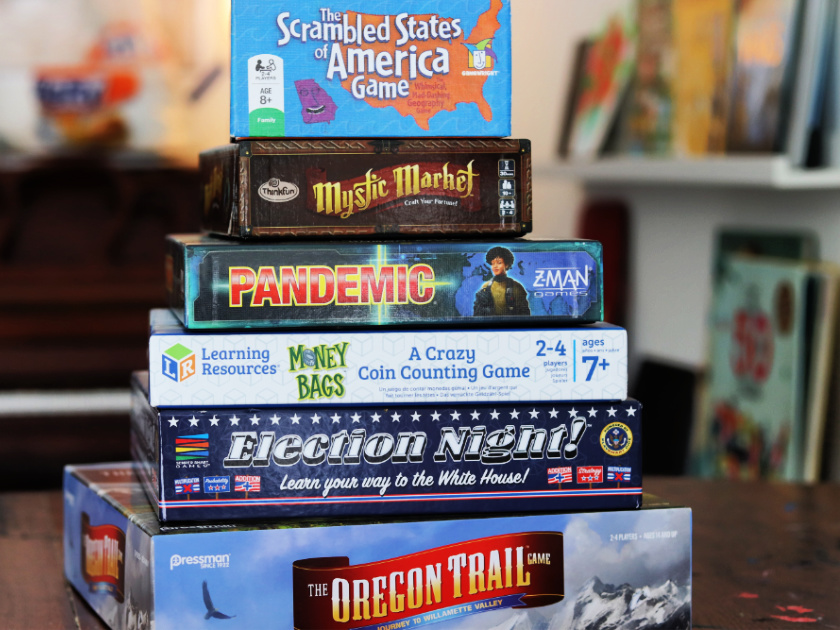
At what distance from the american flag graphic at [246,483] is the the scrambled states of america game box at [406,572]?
2cm

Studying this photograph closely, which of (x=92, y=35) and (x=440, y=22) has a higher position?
(x=92, y=35)

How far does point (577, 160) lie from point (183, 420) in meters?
1.98

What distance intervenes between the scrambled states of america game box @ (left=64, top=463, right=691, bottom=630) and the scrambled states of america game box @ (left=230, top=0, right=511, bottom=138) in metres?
0.28

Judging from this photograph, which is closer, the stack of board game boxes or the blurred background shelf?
the stack of board game boxes

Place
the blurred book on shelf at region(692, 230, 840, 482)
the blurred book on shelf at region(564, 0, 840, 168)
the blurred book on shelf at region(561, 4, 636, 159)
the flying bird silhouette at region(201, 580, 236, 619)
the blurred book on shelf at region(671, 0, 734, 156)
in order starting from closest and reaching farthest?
the flying bird silhouette at region(201, 580, 236, 619) → the blurred book on shelf at region(564, 0, 840, 168) → the blurred book on shelf at region(692, 230, 840, 482) → the blurred book on shelf at region(671, 0, 734, 156) → the blurred book on shelf at region(561, 4, 636, 159)

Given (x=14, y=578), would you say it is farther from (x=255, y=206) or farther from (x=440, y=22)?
(x=440, y=22)

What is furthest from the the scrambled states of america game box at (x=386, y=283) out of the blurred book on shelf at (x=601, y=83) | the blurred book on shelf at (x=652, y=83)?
the blurred book on shelf at (x=601, y=83)

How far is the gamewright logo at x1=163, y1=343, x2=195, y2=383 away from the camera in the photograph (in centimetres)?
72

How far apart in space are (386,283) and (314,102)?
0.45 ft

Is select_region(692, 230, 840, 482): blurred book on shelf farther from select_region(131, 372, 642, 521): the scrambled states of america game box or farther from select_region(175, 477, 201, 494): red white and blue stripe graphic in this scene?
select_region(175, 477, 201, 494): red white and blue stripe graphic

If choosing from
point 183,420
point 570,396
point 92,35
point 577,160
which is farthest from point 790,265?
point 92,35

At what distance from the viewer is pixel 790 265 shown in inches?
77.3

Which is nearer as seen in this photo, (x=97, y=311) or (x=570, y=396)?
(x=570, y=396)

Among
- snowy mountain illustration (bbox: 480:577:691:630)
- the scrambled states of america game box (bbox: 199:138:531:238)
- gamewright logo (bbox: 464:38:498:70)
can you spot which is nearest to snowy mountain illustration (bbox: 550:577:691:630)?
snowy mountain illustration (bbox: 480:577:691:630)
